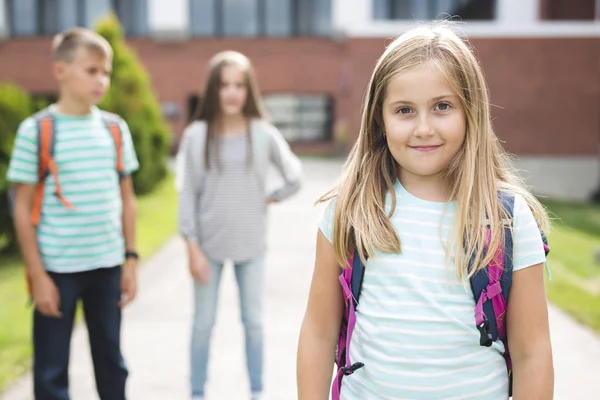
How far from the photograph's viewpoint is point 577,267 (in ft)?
27.9

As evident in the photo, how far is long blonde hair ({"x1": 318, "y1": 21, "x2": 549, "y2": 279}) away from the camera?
1876 mm

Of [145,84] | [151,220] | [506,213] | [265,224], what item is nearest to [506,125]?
[145,84]

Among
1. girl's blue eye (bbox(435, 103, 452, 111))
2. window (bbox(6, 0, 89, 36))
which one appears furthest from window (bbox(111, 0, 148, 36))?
girl's blue eye (bbox(435, 103, 452, 111))

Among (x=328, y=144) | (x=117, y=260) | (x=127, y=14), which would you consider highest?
(x=127, y=14)

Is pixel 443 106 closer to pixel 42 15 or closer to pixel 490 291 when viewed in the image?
pixel 490 291

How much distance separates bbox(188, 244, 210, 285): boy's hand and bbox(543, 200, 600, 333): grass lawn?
185 cm

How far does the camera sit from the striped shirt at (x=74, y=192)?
3.24 metres

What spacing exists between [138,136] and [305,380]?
1285 centimetres

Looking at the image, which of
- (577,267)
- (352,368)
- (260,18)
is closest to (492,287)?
(352,368)

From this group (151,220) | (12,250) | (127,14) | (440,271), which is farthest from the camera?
(127,14)

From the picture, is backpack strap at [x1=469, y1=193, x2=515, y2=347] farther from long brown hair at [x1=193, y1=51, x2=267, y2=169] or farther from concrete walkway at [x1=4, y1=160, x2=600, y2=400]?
concrete walkway at [x1=4, y1=160, x2=600, y2=400]

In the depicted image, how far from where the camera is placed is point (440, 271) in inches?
74.0

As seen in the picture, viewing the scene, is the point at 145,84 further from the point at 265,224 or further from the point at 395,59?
the point at 395,59

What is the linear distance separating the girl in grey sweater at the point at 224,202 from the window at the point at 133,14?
25714 mm
